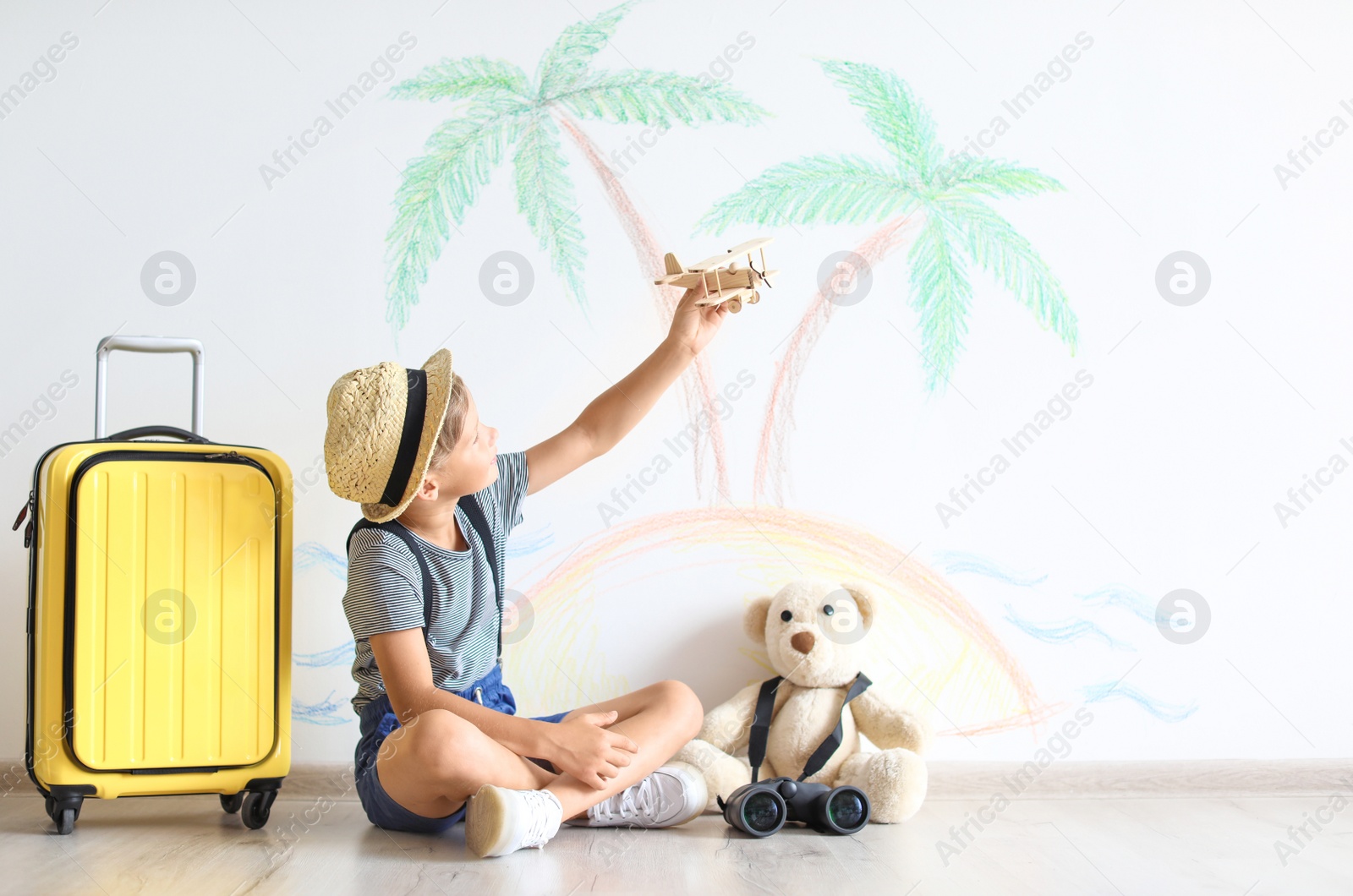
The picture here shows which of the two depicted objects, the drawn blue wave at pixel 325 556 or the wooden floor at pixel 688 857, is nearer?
the wooden floor at pixel 688 857

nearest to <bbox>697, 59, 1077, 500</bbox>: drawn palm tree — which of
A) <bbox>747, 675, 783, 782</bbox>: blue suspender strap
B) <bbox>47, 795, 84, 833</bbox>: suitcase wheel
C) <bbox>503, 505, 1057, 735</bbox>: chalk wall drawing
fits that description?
<bbox>503, 505, 1057, 735</bbox>: chalk wall drawing

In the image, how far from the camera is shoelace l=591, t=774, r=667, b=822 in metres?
1.35

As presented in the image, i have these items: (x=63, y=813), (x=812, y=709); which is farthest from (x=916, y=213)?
(x=63, y=813)

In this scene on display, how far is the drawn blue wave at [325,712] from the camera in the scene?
1.63m

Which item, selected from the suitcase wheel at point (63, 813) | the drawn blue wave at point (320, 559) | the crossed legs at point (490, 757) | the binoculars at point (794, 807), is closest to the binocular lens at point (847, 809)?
the binoculars at point (794, 807)

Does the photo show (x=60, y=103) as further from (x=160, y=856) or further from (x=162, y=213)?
(x=160, y=856)

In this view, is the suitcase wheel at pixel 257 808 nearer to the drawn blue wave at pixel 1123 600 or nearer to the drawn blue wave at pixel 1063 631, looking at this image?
the drawn blue wave at pixel 1063 631

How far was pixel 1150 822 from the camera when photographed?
1.46 m

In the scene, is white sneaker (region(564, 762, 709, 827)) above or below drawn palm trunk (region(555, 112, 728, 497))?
below

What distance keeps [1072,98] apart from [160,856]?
1.80 m

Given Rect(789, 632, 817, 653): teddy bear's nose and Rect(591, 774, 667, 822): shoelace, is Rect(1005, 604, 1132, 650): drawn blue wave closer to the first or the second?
Rect(789, 632, 817, 653): teddy bear's nose

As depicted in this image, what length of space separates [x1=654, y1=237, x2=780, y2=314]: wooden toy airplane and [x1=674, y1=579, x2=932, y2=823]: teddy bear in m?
0.50

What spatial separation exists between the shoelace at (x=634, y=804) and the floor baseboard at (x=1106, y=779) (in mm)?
497

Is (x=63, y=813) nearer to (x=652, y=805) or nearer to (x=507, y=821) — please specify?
(x=507, y=821)
